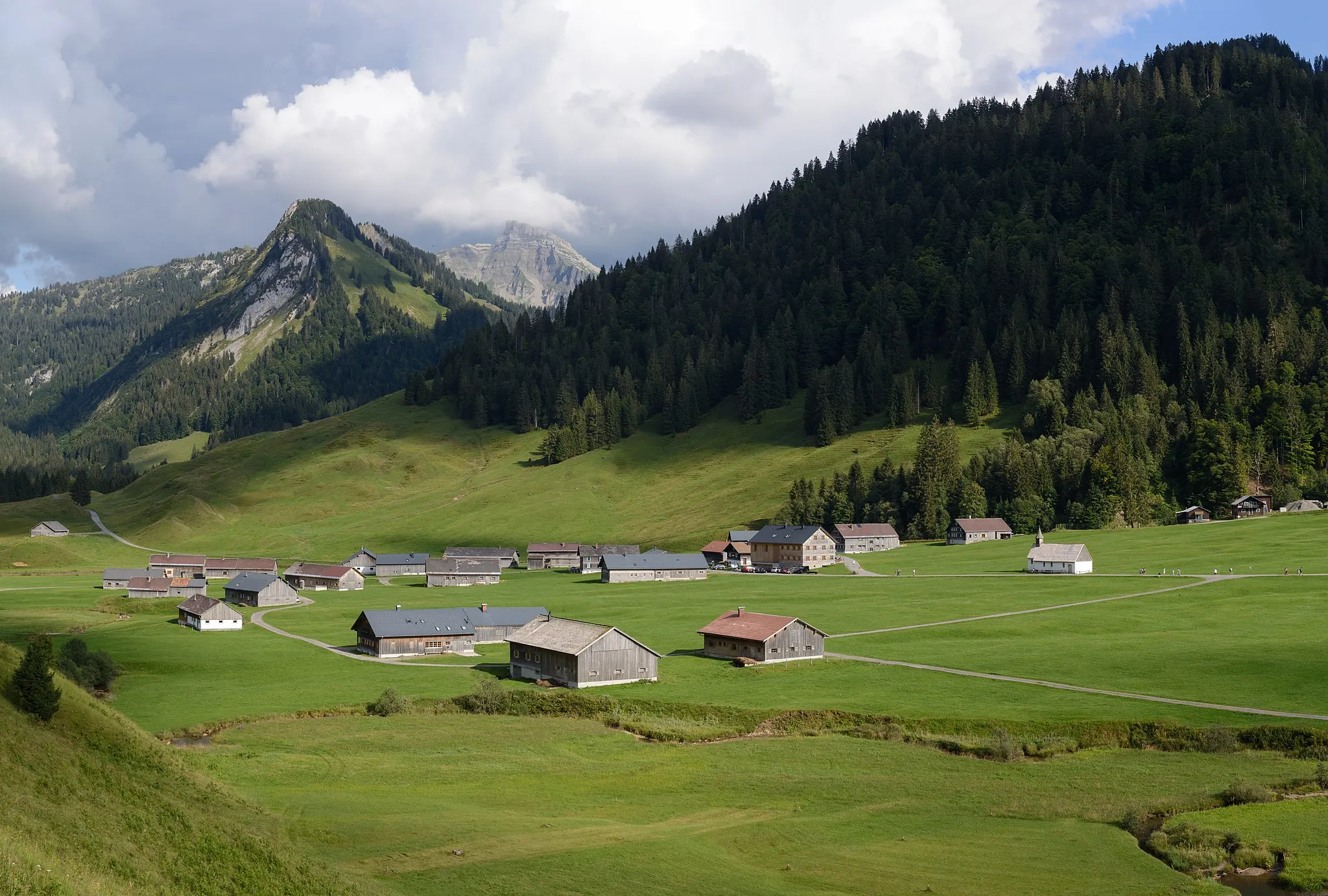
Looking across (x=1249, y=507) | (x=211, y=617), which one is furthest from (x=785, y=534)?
(x=211, y=617)

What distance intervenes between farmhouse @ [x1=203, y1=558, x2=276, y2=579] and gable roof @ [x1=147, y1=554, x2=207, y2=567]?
1.31 metres

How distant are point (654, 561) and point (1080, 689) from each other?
282 ft

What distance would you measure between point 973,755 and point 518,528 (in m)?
144

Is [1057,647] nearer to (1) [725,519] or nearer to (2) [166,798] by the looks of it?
(2) [166,798]

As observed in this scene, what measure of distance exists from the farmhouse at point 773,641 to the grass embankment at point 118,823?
4726 cm

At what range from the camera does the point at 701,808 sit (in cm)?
4653

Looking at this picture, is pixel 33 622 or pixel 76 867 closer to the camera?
pixel 76 867

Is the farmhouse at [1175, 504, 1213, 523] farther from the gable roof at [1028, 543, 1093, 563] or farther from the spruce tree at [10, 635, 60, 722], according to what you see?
the spruce tree at [10, 635, 60, 722]

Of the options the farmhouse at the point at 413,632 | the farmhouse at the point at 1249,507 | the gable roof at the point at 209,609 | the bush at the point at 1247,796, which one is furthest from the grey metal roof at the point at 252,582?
the farmhouse at the point at 1249,507

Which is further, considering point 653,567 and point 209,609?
point 653,567

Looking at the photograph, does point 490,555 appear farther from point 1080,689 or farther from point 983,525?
point 1080,689

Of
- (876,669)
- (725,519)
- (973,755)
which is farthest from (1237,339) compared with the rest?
(973,755)

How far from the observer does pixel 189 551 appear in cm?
19588

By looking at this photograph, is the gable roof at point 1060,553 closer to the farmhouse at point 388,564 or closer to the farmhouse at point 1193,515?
the farmhouse at point 1193,515
